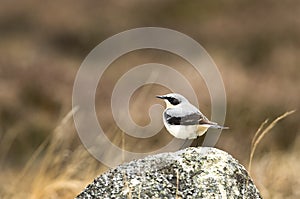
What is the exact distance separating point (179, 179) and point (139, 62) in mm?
22198

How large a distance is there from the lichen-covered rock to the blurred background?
990 cm

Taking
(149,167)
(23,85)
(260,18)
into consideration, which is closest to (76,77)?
(23,85)

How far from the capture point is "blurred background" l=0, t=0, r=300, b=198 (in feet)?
62.5

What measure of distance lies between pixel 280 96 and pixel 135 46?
683cm

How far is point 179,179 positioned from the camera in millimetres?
4598

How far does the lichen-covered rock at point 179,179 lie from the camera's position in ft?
14.9

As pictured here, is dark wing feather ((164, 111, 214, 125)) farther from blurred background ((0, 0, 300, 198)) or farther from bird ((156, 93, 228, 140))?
blurred background ((0, 0, 300, 198))

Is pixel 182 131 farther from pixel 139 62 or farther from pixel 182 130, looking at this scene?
pixel 139 62

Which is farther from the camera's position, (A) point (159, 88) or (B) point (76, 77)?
(B) point (76, 77)

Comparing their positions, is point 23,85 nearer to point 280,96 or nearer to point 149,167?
point 280,96

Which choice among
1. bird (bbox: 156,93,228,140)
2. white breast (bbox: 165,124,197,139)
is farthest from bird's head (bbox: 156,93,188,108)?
white breast (bbox: 165,124,197,139)

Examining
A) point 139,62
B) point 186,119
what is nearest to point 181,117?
point 186,119

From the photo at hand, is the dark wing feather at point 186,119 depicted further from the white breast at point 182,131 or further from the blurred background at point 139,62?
the blurred background at point 139,62

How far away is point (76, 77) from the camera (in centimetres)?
2447
